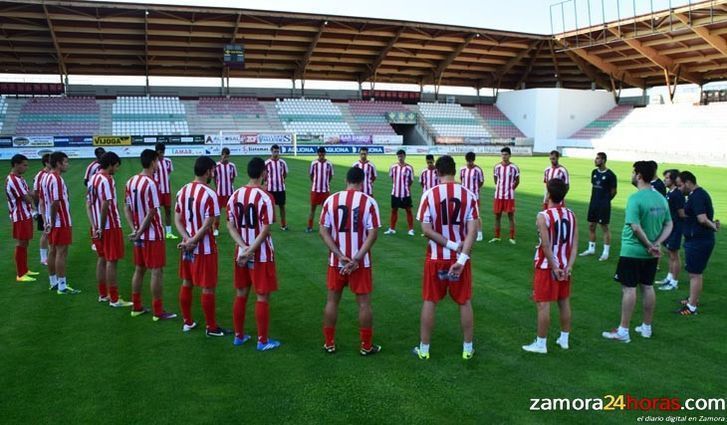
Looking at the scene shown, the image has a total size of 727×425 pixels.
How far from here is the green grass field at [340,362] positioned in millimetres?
4285

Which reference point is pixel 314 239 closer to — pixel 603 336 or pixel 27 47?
pixel 603 336

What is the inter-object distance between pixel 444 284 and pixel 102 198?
4.50m

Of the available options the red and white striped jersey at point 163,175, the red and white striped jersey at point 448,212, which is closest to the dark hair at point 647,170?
the red and white striped jersey at point 448,212

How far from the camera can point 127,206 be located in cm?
631

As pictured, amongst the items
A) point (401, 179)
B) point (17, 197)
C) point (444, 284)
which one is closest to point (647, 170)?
point (444, 284)

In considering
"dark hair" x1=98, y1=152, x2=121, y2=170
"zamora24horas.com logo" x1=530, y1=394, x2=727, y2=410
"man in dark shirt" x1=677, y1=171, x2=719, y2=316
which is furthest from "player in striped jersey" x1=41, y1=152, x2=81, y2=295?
"man in dark shirt" x1=677, y1=171, x2=719, y2=316

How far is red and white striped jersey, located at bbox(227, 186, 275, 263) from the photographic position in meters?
5.20

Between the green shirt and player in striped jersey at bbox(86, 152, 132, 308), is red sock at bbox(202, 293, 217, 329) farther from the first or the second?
the green shirt

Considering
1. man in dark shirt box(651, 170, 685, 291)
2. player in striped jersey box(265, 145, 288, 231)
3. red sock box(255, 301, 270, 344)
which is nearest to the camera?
red sock box(255, 301, 270, 344)

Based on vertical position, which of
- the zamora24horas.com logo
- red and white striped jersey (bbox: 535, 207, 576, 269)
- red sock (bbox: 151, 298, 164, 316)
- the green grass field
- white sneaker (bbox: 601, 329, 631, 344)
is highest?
red and white striped jersey (bbox: 535, 207, 576, 269)

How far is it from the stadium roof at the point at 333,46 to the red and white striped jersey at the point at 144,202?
33611 mm

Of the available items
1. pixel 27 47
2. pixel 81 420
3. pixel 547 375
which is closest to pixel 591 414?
pixel 547 375

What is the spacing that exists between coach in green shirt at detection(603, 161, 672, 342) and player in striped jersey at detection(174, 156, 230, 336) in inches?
176

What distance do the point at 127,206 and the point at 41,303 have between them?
220 centimetres
